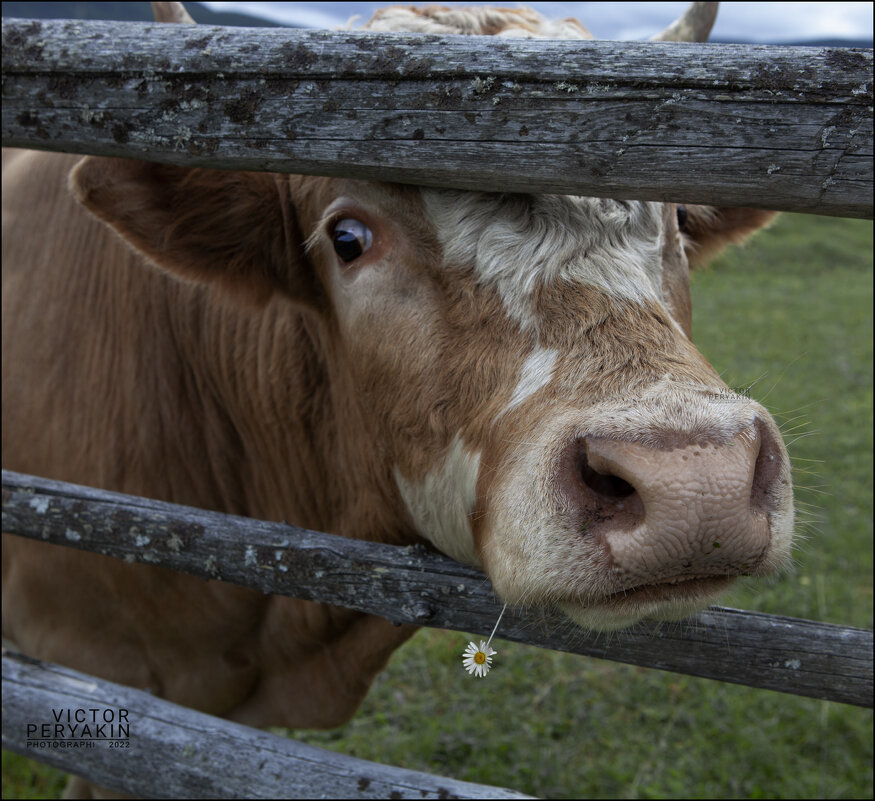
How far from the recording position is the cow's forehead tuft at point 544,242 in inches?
65.6

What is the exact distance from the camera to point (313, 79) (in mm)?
1565

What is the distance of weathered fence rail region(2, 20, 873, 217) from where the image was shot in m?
1.37

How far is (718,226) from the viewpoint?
2693mm

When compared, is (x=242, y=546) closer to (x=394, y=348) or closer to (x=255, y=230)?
(x=394, y=348)

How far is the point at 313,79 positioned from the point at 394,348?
2.14 ft

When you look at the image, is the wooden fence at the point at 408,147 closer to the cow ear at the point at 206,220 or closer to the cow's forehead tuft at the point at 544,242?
the cow's forehead tuft at the point at 544,242

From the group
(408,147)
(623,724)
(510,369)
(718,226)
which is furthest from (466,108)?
(623,724)

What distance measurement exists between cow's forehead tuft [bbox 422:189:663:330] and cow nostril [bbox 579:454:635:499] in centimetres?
36

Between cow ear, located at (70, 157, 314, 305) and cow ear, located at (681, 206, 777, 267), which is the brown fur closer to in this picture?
cow ear, located at (70, 157, 314, 305)

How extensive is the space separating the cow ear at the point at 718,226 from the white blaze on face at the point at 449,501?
1236 millimetres

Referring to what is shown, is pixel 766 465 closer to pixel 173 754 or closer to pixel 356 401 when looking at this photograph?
pixel 356 401

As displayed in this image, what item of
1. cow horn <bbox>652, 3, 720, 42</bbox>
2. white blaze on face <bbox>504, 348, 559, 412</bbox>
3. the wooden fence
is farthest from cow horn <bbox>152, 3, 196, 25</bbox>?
white blaze on face <bbox>504, 348, 559, 412</bbox>

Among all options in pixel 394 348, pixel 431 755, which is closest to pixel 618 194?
pixel 394 348

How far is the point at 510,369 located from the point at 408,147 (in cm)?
47
